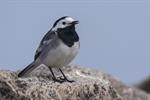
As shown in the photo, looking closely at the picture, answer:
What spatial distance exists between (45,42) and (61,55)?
55cm

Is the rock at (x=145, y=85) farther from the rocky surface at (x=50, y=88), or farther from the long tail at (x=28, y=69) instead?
the long tail at (x=28, y=69)

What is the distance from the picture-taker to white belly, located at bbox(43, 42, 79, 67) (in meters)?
14.7

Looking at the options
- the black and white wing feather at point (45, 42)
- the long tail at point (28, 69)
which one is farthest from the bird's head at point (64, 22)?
the long tail at point (28, 69)

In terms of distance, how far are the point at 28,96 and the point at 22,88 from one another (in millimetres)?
231

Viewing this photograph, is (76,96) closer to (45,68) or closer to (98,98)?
(98,98)

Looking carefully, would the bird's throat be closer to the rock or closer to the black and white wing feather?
the black and white wing feather

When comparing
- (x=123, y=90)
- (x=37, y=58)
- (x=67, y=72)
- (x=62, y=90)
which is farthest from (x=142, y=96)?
(x=62, y=90)

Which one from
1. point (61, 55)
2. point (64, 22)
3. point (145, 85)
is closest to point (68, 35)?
point (64, 22)

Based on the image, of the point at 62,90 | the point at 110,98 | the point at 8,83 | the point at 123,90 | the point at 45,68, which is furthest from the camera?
the point at 123,90

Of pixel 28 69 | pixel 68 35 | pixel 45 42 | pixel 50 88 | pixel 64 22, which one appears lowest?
pixel 28 69

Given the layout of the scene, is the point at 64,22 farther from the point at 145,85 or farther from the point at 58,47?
the point at 145,85

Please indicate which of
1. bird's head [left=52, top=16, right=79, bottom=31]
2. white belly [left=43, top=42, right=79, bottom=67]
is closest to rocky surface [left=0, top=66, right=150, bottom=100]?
white belly [left=43, top=42, right=79, bottom=67]

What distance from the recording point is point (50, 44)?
14.8 metres

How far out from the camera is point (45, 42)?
15023mm
